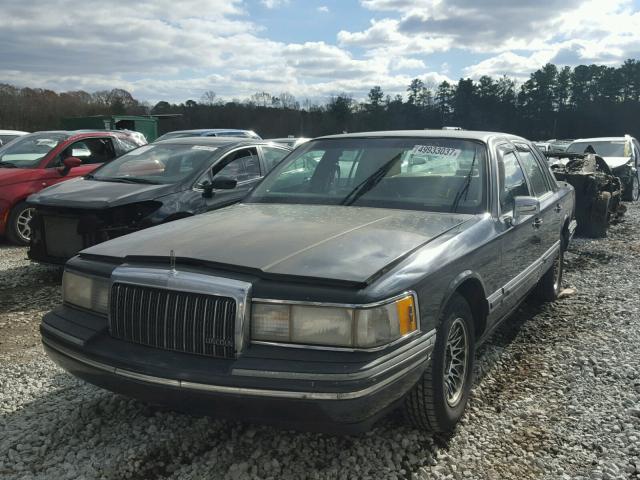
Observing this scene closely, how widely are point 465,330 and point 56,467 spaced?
223 centimetres

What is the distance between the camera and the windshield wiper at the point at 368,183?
3703 mm

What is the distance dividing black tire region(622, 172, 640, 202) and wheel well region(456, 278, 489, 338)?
1248 centimetres

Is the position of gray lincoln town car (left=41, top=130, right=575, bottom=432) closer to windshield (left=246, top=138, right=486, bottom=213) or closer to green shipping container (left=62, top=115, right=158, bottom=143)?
windshield (left=246, top=138, right=486, bottom=213)

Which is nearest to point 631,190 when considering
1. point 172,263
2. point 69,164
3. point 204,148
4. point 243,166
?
point 243,166

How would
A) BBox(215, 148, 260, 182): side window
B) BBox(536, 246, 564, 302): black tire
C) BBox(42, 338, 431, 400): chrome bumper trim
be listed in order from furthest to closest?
BBox(215, 148, 260, 182): side window < BBox(536, 246, 564, 302): black tire < BBox(42, 338, 431, 400): chrome bumper trim

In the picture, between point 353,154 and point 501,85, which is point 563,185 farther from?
point 501,85

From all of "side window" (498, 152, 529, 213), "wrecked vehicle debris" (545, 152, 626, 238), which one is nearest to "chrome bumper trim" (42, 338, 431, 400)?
"side window" (498, 152, 529, 213)

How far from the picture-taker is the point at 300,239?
2.82 metres

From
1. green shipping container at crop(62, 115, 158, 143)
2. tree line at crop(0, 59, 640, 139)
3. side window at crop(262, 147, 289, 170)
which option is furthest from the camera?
tree line at crop(0, 59, 640, 139)

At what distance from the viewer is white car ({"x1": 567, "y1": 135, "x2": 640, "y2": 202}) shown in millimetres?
13570

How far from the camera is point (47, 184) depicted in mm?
8203

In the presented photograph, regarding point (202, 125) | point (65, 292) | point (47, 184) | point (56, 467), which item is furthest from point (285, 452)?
point (202, 125)

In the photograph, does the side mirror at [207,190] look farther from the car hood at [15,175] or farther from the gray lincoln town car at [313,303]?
the car hood at [15,175]

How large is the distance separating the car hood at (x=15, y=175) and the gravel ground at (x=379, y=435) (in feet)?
14.5
